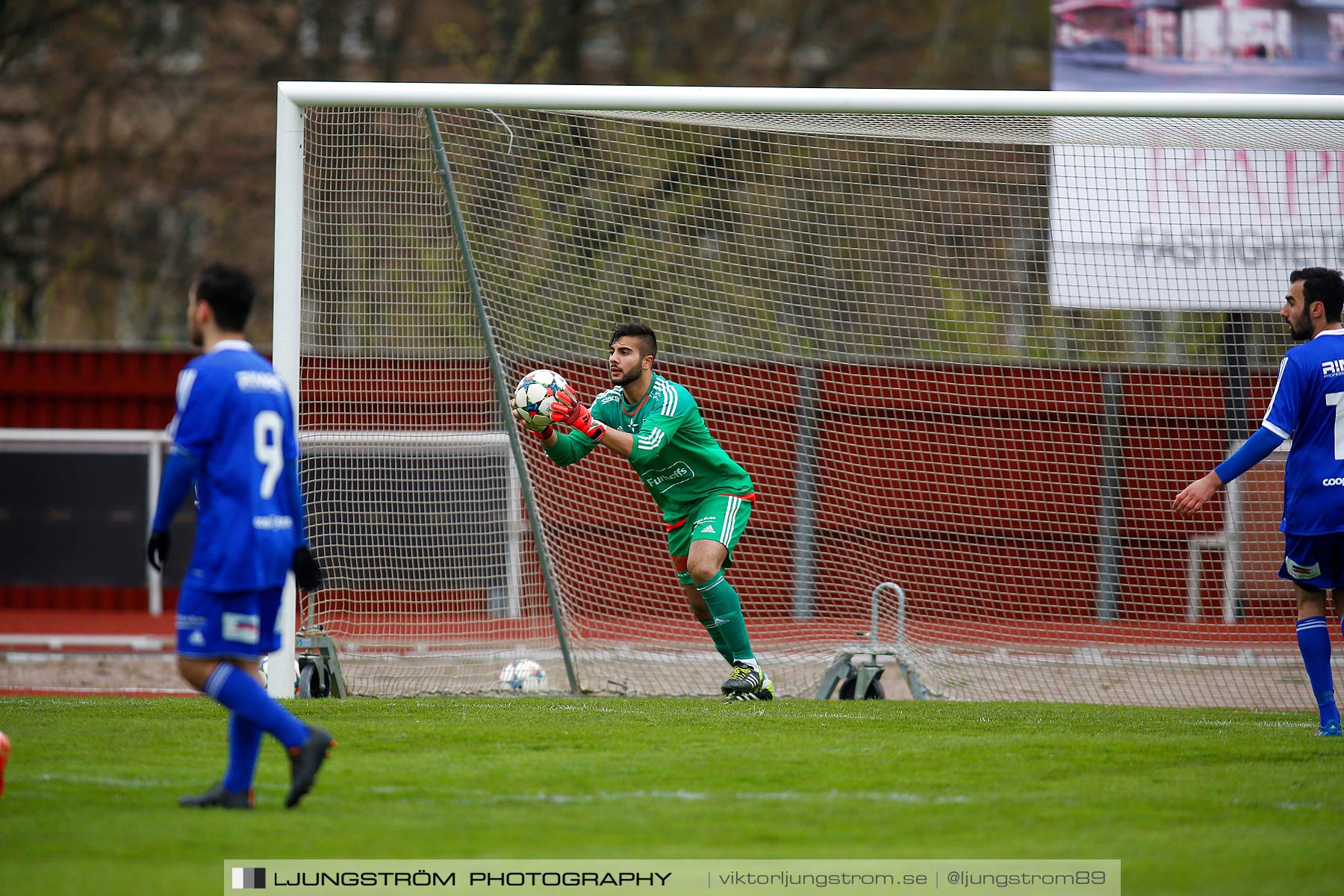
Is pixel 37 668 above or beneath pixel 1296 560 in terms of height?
beneath

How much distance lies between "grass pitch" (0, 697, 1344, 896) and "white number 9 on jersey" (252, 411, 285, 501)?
1049 mm

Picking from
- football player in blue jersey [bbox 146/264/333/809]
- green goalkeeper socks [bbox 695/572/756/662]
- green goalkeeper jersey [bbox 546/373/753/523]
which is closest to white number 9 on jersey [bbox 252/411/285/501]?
football player in blue jersey [bbox 146/264/333/809]

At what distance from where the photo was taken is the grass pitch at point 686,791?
395cm

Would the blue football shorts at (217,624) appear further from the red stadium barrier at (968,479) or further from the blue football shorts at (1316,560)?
the red stadium barrier at (968,479)

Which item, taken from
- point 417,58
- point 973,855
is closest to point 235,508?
point 973,855

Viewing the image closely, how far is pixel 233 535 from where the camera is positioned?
4340 millimetres

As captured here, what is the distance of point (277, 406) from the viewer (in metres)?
4.54

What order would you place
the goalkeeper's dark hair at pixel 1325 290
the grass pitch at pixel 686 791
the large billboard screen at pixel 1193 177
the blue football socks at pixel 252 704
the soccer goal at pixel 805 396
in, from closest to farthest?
the grass pitch at pixel 686 791, the blue football socks at pixel 252 704, the goalkeeper's dark hair at pixel 1325 290, the soccer goal at pixel 805 396, the large billboard screen at pixel 1193 177

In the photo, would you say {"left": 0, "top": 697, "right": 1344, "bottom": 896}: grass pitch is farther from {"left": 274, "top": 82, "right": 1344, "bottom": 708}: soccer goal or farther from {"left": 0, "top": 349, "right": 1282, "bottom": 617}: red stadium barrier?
{"left": 0, "top": 349, "right": 1282, "bottom": 617}: red stadium barrier

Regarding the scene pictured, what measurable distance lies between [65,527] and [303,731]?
12.2 meters

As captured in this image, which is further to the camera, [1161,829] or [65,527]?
[65,527]

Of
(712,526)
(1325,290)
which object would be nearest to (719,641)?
(712,526)

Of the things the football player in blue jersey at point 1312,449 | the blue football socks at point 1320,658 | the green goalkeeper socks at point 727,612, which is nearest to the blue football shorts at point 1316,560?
the football player in blue jersey at point 1312,449

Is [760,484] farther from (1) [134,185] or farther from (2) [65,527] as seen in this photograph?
(1) [134,185]
